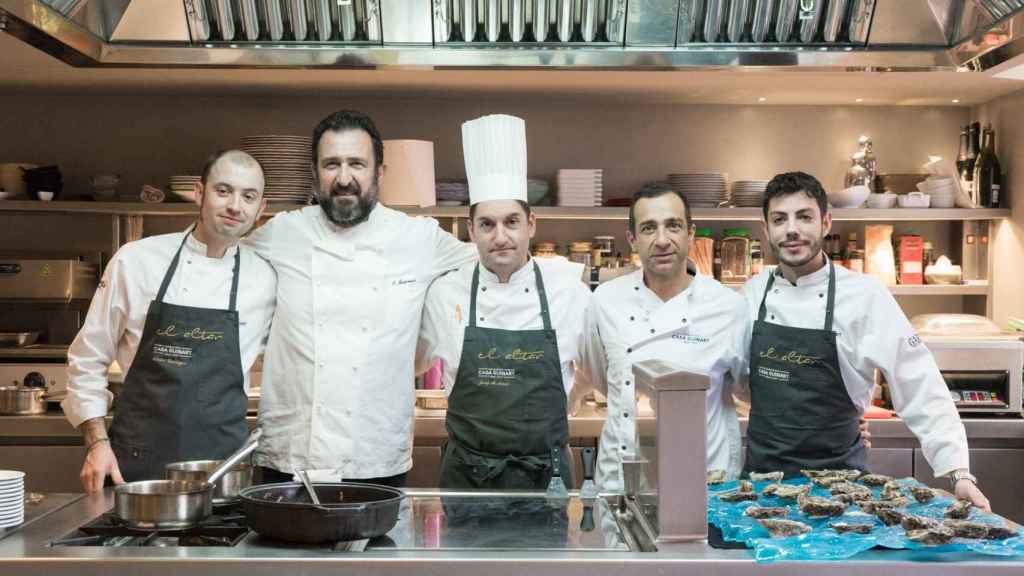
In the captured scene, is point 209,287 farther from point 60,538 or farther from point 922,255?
point 922,255

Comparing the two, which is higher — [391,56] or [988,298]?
[391,56]

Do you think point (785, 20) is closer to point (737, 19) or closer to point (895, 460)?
point (737, 19)

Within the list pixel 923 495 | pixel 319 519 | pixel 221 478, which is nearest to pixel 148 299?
pixel 221 478

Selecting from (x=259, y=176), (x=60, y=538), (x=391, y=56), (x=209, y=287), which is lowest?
(x=60, y=538)

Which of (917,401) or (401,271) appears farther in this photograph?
(401,271)

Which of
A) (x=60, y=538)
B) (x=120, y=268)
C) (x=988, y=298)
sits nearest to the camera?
(x=60, y=538)

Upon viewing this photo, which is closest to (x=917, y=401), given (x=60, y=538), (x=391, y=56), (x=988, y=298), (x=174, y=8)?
(x=391, y=56)

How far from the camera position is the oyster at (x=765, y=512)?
2.19 meters

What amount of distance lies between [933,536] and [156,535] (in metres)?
1.55

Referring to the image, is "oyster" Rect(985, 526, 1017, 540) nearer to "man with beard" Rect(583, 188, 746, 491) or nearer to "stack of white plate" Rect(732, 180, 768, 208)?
"man with beard" Rect(583, 188, 746, 491)

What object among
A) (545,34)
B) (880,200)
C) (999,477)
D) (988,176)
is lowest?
(999,477)

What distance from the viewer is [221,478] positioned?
7.79 ft

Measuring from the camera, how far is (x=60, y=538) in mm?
2080

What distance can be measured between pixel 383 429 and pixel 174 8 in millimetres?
1446
